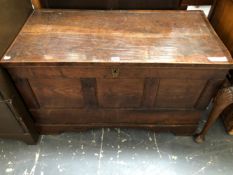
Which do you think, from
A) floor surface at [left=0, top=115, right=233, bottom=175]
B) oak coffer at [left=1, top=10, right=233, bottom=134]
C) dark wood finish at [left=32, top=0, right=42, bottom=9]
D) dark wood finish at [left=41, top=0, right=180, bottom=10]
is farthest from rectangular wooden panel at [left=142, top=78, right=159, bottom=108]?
dark wood finish at [left=32, top=0, right=42, bottom=9]

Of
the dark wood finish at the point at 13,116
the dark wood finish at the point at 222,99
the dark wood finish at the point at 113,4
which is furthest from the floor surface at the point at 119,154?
the dark wood finish at the point at 113,4

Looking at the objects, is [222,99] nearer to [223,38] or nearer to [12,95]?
[223,38]

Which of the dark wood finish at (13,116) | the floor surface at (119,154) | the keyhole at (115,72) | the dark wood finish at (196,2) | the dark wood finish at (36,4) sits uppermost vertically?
the dark wood finish at (36,4)

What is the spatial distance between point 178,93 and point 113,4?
2.15 ft

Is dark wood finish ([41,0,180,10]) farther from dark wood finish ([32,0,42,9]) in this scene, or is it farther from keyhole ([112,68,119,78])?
keyhole ([112,68,119,78])

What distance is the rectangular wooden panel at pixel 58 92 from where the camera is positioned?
Result: 0.96 m

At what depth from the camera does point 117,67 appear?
877mm

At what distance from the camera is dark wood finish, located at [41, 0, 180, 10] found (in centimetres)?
120

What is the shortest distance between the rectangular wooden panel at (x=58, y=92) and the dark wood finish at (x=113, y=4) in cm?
53

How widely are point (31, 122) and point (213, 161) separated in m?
1.09

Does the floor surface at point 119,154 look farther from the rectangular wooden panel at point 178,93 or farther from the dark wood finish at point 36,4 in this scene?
the dark wood finish at point 36,4

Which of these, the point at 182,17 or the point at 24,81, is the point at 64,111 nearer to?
the point at 24,81

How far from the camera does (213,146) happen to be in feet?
4.07

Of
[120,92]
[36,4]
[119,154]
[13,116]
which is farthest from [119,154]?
[36,4]
